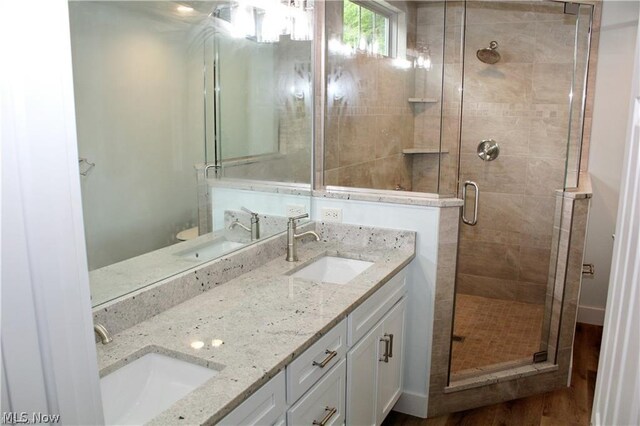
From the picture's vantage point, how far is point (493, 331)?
3621 mm

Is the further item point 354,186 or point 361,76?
point 361,76

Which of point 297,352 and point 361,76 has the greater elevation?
point 361,76

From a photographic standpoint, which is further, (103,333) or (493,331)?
(493,331)

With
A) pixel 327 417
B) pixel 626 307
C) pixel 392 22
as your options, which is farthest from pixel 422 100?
pixel 626 307

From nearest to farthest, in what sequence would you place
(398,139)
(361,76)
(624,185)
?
(624,185) → (361,76) → (398,139)

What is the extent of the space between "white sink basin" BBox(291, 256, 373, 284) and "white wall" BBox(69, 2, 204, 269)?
73 cm

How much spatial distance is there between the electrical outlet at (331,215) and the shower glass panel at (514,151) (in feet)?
3.44

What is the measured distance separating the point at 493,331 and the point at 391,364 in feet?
4.43

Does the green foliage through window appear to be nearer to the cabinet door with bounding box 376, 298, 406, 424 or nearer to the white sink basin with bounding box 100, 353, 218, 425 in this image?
the cabinet door with bounding box 376, 298, 406, 424

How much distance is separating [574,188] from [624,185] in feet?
8.05

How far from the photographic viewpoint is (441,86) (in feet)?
10.7

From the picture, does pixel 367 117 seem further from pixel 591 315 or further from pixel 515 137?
pixel 591 315

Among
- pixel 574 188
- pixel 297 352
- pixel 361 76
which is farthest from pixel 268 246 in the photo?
pixel 574 188

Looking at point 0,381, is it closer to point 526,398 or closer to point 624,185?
point 624,185
